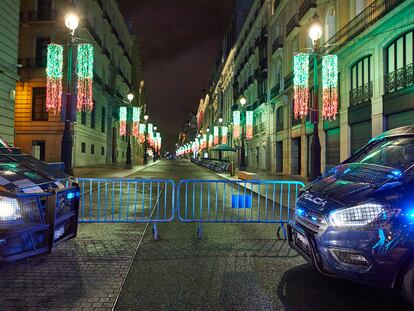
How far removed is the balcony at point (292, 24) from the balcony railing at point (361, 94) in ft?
36.4

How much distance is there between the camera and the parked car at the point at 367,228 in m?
3.45

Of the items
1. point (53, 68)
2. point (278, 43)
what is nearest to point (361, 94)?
point (53, 68)

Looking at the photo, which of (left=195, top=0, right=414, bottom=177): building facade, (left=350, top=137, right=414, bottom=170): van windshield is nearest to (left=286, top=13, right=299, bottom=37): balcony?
(left=195, top=0, right=414, bottom=177): building facade

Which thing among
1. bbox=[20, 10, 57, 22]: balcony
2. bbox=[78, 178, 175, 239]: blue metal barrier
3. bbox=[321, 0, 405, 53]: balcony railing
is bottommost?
bbox=[78, 178, 175, 239]: blue metal barrier

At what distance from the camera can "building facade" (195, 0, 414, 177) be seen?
16484 millimetres

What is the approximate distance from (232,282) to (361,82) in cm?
1859

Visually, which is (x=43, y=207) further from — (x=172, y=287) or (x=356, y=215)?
(x=356, y=215)

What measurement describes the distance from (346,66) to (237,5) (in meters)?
50.5

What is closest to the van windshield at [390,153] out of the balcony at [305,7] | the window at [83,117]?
the balcony at [305,7]

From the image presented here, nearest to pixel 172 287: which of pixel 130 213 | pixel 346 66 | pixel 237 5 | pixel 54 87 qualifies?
pixel 130 213

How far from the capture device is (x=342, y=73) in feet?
71.6

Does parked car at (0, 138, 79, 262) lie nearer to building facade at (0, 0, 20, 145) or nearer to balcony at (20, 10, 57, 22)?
building facade at (0, 0, 20, 145)

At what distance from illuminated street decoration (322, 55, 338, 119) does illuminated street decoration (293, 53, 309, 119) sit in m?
1.15

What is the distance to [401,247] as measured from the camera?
341 cm
